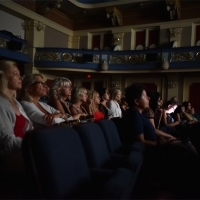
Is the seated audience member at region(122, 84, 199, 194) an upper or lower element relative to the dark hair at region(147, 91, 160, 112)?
lower

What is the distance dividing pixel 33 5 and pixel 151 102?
6.39 m

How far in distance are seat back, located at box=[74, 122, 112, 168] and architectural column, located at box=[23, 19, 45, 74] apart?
276 inches

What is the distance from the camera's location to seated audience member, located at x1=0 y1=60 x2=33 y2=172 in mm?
1132

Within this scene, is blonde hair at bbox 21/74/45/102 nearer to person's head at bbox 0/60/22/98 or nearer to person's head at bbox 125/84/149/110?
person's head at bbox 0/60/22/98

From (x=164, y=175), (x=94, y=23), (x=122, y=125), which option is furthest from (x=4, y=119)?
(x=94, y=23)

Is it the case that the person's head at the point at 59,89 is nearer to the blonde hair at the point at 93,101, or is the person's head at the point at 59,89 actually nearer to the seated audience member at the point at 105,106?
the blonde hair at the point at 93,101

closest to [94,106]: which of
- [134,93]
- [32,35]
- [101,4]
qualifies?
[134,93]

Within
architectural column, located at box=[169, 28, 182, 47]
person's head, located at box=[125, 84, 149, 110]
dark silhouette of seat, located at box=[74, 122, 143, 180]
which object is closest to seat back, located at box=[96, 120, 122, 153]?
dark silhouette of seat, located at box=[74, 122, 143, 180]

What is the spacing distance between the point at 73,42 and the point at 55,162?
9.14 m

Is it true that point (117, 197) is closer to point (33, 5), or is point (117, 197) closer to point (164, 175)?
point (164, 175)

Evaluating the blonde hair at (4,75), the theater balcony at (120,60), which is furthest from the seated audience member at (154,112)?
the theater balcony at (120,60)

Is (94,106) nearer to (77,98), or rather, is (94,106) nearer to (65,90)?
(77,98)

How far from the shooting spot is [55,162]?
76 centimetres

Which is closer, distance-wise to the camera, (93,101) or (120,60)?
(93,101)
